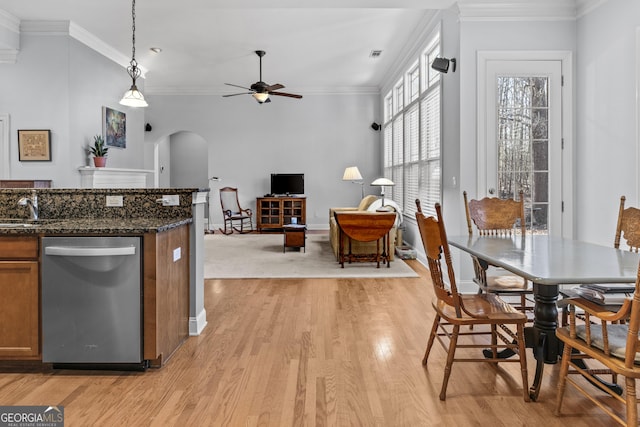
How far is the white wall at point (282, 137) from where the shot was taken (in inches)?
372

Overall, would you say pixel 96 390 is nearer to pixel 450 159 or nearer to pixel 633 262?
pixel 633 262

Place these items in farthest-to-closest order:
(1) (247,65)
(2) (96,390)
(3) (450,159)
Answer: (1) (247,65) < (3) (450,159) < (2) (96,390)

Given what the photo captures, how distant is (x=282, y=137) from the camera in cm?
953

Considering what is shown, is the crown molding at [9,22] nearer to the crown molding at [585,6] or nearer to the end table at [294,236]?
the end table at [294,236]

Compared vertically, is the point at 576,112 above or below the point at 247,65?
below

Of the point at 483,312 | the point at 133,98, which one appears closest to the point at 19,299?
the point at 133,98

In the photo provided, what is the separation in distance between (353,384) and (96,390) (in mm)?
1314

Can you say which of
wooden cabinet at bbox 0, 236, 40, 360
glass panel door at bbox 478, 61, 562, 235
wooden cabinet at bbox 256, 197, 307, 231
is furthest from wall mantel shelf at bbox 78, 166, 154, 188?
glass panel door at bbox 478, 61, 562, 235

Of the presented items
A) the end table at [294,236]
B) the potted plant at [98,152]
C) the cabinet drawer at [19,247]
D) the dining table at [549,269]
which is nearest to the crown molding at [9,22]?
the potted plant at [98,152]

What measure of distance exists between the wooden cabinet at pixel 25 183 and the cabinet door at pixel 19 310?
340cm

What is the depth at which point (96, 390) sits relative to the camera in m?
2.24

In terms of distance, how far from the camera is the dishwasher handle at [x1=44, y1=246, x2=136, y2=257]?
2.31m

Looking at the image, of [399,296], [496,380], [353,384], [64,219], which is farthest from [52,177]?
[496,380]

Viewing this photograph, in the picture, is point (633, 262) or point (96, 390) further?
point (96, 390)
